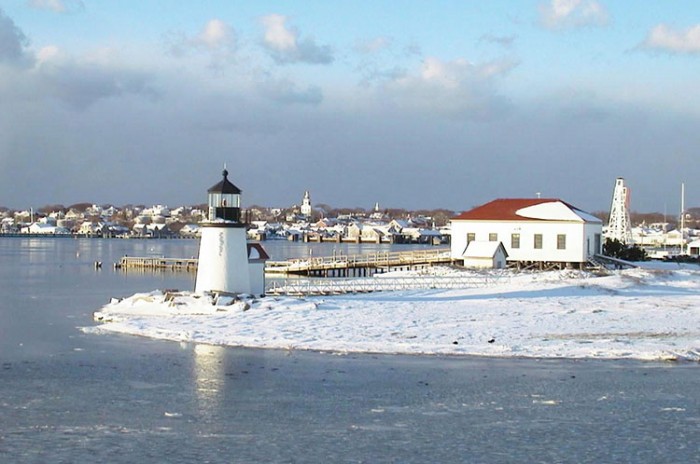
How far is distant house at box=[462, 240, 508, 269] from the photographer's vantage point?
164 ft

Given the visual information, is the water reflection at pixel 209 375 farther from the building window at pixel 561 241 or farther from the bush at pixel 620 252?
the bush at pixel 620 252

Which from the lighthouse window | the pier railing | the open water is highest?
the lighthouse window

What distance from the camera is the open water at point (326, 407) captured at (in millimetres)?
12516

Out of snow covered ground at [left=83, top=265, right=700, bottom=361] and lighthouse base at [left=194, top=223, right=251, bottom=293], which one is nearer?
snow covered ground at [left=83, top=265, right=700, bottom=361]

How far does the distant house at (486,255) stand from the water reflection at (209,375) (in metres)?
29.2

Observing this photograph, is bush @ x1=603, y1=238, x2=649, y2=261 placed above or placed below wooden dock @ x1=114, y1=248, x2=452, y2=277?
above

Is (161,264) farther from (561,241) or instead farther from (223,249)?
(223,249)

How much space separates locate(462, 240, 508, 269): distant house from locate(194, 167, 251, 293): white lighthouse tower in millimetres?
21043

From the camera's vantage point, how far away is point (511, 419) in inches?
578

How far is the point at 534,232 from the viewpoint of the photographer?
5056 cm

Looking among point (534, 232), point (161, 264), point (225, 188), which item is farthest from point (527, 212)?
point (161, 264)

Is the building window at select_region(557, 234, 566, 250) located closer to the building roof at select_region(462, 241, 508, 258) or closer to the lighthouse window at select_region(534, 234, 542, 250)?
the lighthouse window at select_region(534, 234, 542, 250)

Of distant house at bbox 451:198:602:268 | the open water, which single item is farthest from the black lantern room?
distant house at bbox 451:198:602:268

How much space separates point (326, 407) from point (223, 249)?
16.8m
